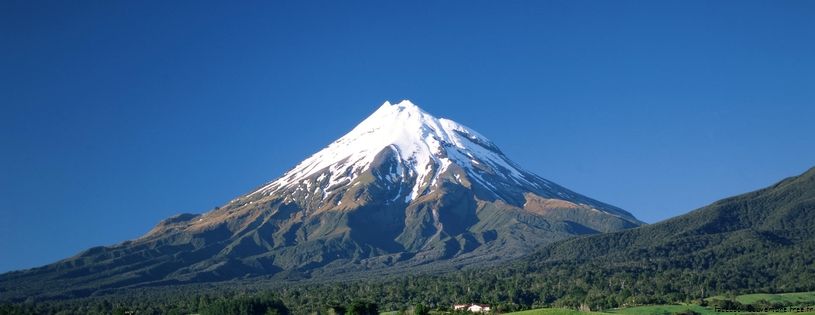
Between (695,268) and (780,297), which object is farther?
(695,268)

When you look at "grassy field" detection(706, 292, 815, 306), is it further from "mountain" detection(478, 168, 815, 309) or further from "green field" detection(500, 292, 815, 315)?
"mountain" detection(478, 168, 815, 309)

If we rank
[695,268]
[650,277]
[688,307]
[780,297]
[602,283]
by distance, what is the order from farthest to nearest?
[695,268] → [650,277] → [602,283] → [780,297] → [688,307]

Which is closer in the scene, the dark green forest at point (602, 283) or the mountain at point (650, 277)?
the dark green forest at point (602, 283)

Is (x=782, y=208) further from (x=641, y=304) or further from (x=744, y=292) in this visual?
(x=641, y=304)

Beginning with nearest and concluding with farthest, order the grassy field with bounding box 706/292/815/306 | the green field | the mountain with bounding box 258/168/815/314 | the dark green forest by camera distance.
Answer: the green field
the grassy field with bounding box 706/292/815/306
the dark green forest
the mountain with bounding box 258/168/815/314

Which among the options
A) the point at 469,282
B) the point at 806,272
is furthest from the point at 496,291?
the point at 806,272

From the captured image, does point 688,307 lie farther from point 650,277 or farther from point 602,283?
point 650,277

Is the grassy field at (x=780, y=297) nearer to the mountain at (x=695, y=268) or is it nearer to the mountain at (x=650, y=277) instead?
the mountain at (x=650, y=277)

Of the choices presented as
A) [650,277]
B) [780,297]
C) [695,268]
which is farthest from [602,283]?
[780,297]

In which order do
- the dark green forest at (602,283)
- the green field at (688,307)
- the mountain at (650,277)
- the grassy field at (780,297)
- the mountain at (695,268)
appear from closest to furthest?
the green field at (688,307) < the grassy field at (780,297) < the dark green forest at (602,283) < the mountain at (695,268) < the mountain at (650,277)

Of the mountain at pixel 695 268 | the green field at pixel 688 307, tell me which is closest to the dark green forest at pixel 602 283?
the mountain at pixel 695 268

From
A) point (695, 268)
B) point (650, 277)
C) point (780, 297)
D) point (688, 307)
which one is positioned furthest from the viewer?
point (695, 268)

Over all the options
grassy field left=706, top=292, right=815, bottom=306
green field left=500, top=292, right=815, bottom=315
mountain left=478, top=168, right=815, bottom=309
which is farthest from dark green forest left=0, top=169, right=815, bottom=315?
green field left=500, top=292, right=815, bottom=315

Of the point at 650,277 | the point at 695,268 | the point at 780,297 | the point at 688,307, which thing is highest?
the point at 695,268
